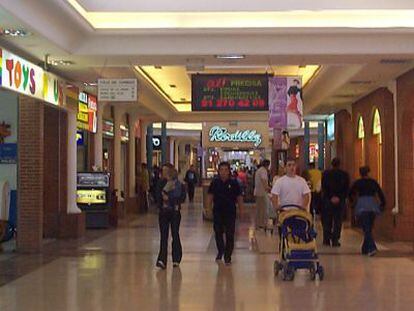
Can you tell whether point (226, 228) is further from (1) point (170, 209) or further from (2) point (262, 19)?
(2) point (262, 19)

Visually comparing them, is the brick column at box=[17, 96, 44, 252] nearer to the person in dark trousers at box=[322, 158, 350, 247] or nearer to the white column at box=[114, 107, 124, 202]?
the person in dark trousers at box=[322, 158, 350, 247]

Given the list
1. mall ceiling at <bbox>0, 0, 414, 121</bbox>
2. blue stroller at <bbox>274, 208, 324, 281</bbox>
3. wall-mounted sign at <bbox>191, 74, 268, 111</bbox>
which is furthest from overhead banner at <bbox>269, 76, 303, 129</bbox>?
blue stroller at <bbox>274, 208, 324, 281</bbox>

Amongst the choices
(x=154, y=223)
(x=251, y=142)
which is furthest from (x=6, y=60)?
(x=251, y=142)

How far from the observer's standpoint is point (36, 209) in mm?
14102

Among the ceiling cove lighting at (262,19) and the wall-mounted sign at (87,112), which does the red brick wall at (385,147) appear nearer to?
the ceiling cove lighting at (262,19)

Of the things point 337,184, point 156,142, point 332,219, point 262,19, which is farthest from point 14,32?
point 156,142

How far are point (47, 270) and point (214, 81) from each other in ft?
16.5

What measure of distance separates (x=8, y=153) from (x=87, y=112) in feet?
12.7

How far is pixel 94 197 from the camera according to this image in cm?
1922

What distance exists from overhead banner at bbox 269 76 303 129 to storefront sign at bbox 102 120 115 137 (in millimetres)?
7414

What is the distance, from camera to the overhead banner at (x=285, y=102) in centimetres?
1445

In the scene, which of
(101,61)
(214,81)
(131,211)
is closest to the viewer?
(101,61)

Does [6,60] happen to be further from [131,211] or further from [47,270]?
[131,211]

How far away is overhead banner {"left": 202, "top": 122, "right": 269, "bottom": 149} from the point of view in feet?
87.4
